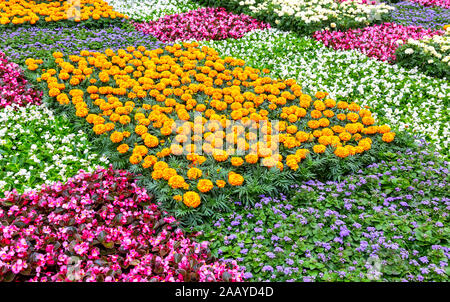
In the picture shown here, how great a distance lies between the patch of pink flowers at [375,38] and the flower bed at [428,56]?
391 millimetres

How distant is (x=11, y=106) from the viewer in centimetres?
621

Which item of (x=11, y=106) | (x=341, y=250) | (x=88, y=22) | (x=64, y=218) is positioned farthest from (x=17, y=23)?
(x=341, y=250)

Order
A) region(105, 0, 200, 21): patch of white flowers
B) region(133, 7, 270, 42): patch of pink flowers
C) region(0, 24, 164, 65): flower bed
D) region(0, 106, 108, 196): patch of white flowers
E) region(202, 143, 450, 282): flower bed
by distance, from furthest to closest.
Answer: region(105, 0, 200, 21): patch of white flowers → region(133, 7, 270, 42): patch of pink flowers → region(0, 24, 164, 65): flower bed → region(0, 106, 108, 196): patch of white flowers → region(202, 143, 450, 282): flower bed

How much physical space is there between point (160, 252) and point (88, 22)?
28.8ft

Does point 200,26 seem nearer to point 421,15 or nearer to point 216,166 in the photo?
point 216,166

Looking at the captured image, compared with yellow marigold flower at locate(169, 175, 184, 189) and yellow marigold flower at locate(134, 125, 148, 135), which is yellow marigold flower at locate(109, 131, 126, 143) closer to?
yellow marigold flower at locate(134, 125, 148, 135)

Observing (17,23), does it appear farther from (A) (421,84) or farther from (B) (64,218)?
(A) (421,84)

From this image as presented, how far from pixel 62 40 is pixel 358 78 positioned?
725 centimetres

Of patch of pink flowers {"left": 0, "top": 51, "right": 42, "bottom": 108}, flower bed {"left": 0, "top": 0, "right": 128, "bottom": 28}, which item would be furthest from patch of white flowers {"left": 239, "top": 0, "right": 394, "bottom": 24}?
patch of pink flowers {"left": 0, "top": 51, "right": 42, "bottom": 108}

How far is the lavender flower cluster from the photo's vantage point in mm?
11953

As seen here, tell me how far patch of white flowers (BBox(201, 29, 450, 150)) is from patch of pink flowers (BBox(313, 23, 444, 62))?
1.28ft

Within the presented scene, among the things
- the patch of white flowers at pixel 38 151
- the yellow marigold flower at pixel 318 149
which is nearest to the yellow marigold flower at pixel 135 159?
the patch of white flowers at pixel 38 151

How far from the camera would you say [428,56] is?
8.48 metres

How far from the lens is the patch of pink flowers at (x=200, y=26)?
1075 centimetres
